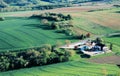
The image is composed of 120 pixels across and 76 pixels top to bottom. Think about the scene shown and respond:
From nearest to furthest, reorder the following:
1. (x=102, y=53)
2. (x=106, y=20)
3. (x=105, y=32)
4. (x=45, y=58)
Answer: (x=45, y=58) < (x=102, y=53) < (x=105, y=32) < (x=106, y=20)

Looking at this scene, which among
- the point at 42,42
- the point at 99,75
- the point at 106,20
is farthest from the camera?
the point at 106,20

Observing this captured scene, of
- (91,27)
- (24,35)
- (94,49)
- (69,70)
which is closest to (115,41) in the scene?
(94,49)

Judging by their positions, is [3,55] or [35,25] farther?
[35,25]

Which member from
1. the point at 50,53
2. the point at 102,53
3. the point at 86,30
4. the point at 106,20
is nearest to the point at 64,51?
the point at 50,53

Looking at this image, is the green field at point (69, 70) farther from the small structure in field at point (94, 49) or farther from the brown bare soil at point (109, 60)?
→ the small structure in field at point (94, 49)

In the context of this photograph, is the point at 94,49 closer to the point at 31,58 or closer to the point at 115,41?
the point at 115,41

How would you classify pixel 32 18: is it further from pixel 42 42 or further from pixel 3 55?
pixel 3 55
